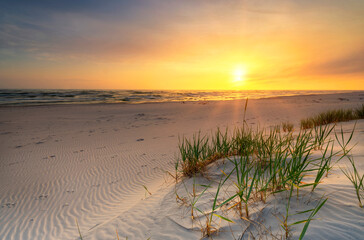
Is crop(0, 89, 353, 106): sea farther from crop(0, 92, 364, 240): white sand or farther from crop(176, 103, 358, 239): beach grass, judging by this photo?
crop(176, 103, 358, 239): beach grass

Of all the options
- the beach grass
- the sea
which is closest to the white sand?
the beach grass

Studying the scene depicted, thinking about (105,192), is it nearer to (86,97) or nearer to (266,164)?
(266,164)

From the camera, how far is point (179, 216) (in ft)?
6.14

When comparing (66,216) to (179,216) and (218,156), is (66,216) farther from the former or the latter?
(218,156)

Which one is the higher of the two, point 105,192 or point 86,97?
point 86,97

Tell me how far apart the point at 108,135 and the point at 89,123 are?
2813 mm

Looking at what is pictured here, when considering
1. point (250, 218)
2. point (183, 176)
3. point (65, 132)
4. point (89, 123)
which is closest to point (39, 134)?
point (65, 132)

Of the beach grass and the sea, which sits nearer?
the beach grass

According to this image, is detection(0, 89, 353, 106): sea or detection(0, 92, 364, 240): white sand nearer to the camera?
detection(0, 92, 364, 240): white sand

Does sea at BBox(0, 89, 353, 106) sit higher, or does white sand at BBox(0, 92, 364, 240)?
sea at BBox(0, 89, 353, 106)

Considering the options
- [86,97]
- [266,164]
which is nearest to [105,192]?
[266,164]

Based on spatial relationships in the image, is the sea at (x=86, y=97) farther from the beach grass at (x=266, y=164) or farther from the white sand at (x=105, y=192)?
the beach grass at (x=266, y=164)

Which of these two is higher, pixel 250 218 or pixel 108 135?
pixel 250 218

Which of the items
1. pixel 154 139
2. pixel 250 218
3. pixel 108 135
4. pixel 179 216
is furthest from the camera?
pixel 108 135
